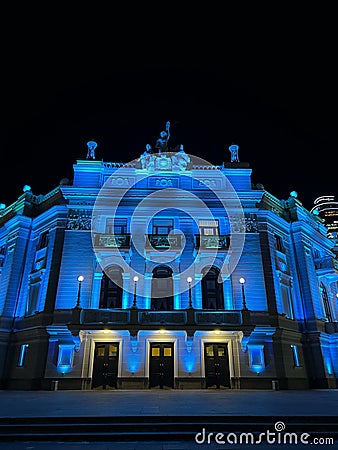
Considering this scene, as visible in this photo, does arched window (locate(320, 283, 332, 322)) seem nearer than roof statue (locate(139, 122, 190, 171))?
No

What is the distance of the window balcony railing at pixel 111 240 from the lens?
90.4ft

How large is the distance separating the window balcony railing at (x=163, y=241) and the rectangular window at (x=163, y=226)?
1.54 m

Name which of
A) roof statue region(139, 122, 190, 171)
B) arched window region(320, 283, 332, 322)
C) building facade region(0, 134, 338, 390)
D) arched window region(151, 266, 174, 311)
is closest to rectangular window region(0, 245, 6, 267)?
building facade region(0, 134, 338, 390)

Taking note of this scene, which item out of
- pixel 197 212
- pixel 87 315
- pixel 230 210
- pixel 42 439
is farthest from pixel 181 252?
pixel 42 439

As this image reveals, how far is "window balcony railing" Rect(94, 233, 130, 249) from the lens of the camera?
27.6 metres

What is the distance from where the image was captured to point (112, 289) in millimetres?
26891

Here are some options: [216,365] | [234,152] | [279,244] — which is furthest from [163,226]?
[216,365]

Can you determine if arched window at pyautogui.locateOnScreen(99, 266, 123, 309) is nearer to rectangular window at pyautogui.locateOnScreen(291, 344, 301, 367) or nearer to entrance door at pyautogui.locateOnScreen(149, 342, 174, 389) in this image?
entrance door at pyautogui.locateOnScreen(149, 342, 174, 389)

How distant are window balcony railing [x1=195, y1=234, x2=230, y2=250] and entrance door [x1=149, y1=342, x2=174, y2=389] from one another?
808cm

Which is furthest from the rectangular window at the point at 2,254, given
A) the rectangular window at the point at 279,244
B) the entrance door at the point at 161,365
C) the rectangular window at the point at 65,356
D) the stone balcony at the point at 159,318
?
the rectangular window at the point at 279,244

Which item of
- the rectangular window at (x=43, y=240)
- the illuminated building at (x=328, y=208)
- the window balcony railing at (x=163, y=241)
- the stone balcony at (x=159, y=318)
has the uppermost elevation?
the illuminated building at (x=328, y=208)

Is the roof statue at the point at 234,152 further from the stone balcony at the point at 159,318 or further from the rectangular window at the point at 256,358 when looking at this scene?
the rectangular window at the point at 256,358

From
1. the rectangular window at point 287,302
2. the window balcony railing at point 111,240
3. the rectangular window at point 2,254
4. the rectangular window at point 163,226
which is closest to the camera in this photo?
the window balcony railing at point 111,240

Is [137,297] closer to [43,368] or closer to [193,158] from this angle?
[43,368]
